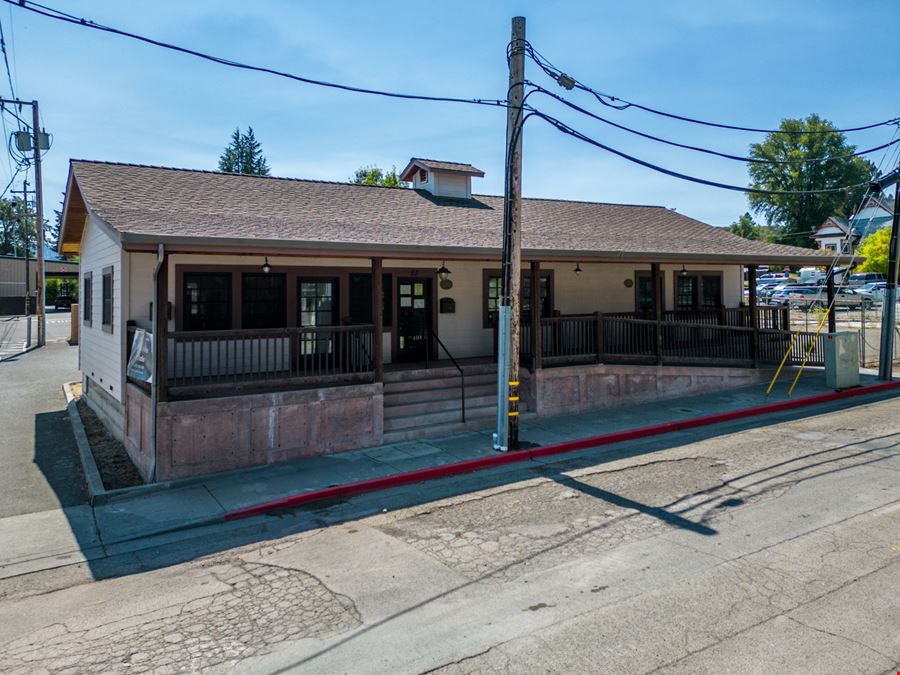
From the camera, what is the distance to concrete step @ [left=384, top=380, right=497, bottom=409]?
11504 millimetres

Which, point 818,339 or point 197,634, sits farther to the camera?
point 818,339

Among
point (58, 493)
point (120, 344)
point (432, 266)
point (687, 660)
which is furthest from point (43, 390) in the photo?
point (687, 660)

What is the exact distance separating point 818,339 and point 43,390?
872 inches

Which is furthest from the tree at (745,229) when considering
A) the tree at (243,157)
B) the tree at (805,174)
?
the tree at (243,157)

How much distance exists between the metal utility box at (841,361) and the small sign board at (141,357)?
48.7ft

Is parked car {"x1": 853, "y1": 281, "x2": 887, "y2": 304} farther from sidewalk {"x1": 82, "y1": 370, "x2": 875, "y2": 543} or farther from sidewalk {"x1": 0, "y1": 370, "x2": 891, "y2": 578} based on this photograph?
sidewalk {"x1": 0, "y1": 370, "x2": 891, "y2": 578}

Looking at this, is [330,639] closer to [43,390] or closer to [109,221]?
[109,221]

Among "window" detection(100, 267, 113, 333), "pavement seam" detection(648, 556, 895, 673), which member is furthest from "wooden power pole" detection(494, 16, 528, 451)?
"window" detection(100, 267, 113, 333)

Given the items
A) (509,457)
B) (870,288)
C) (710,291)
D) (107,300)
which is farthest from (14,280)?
(870,288)

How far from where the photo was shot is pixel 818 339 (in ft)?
56.3

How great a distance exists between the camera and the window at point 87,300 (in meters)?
14.7

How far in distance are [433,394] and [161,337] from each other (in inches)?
199

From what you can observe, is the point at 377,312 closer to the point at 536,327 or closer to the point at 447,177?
the point at 536,327

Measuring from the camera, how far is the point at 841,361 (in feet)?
49.1
